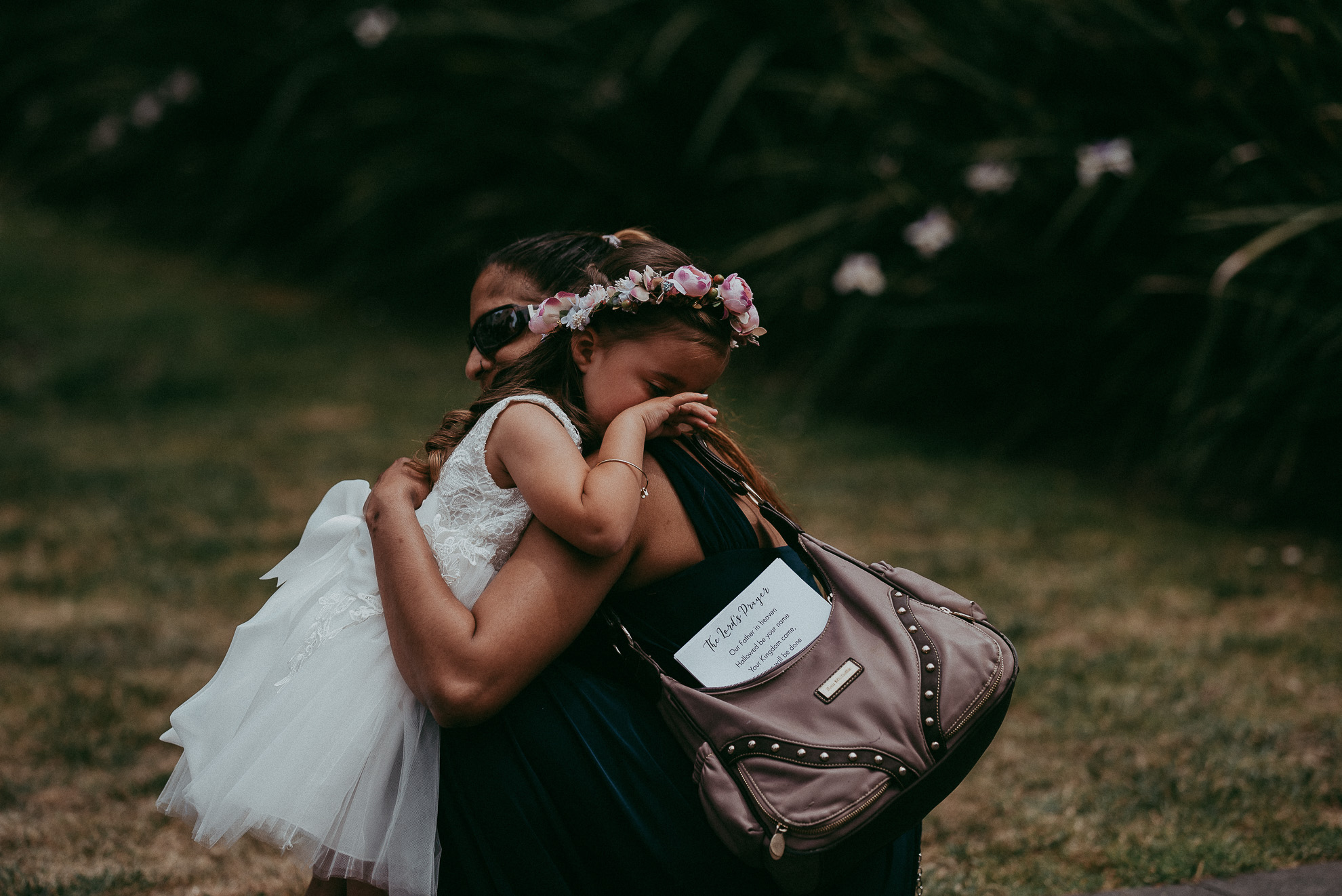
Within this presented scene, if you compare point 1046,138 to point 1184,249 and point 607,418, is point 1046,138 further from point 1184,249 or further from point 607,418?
point 607,418

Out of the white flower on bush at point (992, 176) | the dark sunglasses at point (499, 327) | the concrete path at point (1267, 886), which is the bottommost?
the concrete path at point (1267, 886)

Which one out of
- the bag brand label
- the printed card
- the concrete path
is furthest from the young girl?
the concrete path

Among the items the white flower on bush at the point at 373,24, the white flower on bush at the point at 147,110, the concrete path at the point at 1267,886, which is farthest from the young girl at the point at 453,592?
the white flower on bush at the point at 147,110

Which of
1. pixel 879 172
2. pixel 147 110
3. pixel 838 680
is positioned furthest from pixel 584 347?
pixel 147 110

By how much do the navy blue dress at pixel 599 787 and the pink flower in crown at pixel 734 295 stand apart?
0.31 m

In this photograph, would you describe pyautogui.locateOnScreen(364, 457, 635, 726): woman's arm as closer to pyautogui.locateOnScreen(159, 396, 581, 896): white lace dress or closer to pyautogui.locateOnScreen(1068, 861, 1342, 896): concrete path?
pyautogui.locateOnScreen(159, 396, 581, 896): white lace dress

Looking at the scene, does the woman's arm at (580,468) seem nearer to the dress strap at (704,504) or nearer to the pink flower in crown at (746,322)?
the dress strap at (704,504)

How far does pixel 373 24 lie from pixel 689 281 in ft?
19.6

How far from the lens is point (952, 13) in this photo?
5746 mm

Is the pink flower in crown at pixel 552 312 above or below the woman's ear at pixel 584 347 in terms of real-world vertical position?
above

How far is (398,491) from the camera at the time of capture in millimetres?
1855

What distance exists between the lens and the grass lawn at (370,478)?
250 cm

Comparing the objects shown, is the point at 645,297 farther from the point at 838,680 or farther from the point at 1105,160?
the point at 1105,160

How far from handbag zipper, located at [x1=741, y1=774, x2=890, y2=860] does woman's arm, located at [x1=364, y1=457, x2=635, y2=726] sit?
0.35m
